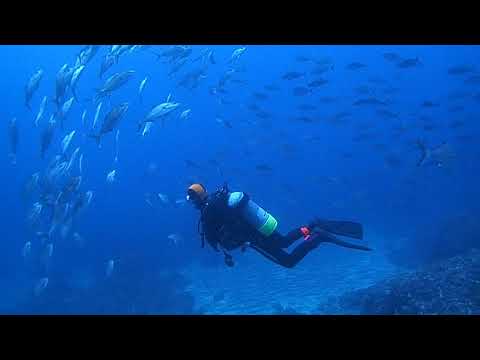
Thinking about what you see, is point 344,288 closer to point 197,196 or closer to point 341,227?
point 341,227

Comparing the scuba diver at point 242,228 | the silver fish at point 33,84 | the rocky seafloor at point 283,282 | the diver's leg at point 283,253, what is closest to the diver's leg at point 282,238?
the scuba diver at point 242,228

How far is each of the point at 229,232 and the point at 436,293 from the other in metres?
5.18

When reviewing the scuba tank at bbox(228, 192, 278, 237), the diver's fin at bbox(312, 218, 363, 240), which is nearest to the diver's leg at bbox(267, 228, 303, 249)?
the scuba tank at bbox(228, 192, 278, 237)

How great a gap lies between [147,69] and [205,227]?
11609 centimetres

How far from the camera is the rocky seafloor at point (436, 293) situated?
30.6ft

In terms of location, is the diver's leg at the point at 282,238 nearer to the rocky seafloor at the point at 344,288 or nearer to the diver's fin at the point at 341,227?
the diver's fin at the point at 341,227

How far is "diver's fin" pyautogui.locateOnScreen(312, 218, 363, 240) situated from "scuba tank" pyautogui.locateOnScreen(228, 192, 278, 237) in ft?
4.74

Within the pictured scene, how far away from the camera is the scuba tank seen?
8016 mm

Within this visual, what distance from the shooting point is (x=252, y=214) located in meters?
8.30

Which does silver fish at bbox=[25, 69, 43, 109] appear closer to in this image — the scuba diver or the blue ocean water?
the blue ocean water

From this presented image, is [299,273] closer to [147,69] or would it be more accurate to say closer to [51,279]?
[51,279]

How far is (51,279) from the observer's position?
23094 millimetres
